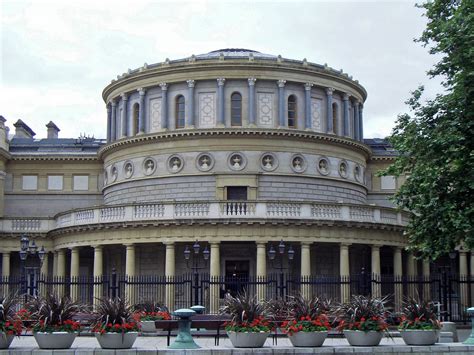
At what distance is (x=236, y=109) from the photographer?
56719mm

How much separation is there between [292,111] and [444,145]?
24.9m

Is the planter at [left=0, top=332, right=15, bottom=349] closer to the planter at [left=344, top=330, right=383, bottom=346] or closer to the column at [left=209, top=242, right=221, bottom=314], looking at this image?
the planter at [left=344, top=330, right=383, bottom=346]

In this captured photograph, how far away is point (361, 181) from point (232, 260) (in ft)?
46.3

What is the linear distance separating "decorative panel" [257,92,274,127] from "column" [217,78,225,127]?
243 centimetres

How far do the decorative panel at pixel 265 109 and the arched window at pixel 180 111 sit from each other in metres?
5.25

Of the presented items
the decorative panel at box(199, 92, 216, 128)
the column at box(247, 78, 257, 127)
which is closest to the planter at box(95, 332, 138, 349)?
the column at box(247, 78, 257, 127)

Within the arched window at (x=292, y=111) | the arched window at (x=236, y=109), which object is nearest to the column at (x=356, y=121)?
the arched window at (x=292, y=111)

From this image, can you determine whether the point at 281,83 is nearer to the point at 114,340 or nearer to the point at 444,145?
the point at 444,145

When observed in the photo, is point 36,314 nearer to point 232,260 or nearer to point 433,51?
point 433,51

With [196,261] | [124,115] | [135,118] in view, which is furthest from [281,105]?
[196,261]

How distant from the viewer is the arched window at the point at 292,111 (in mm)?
57188

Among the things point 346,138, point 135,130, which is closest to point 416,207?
point 346,138

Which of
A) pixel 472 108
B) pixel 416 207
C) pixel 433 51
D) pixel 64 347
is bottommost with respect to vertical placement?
pixel 64 347

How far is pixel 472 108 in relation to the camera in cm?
3284
